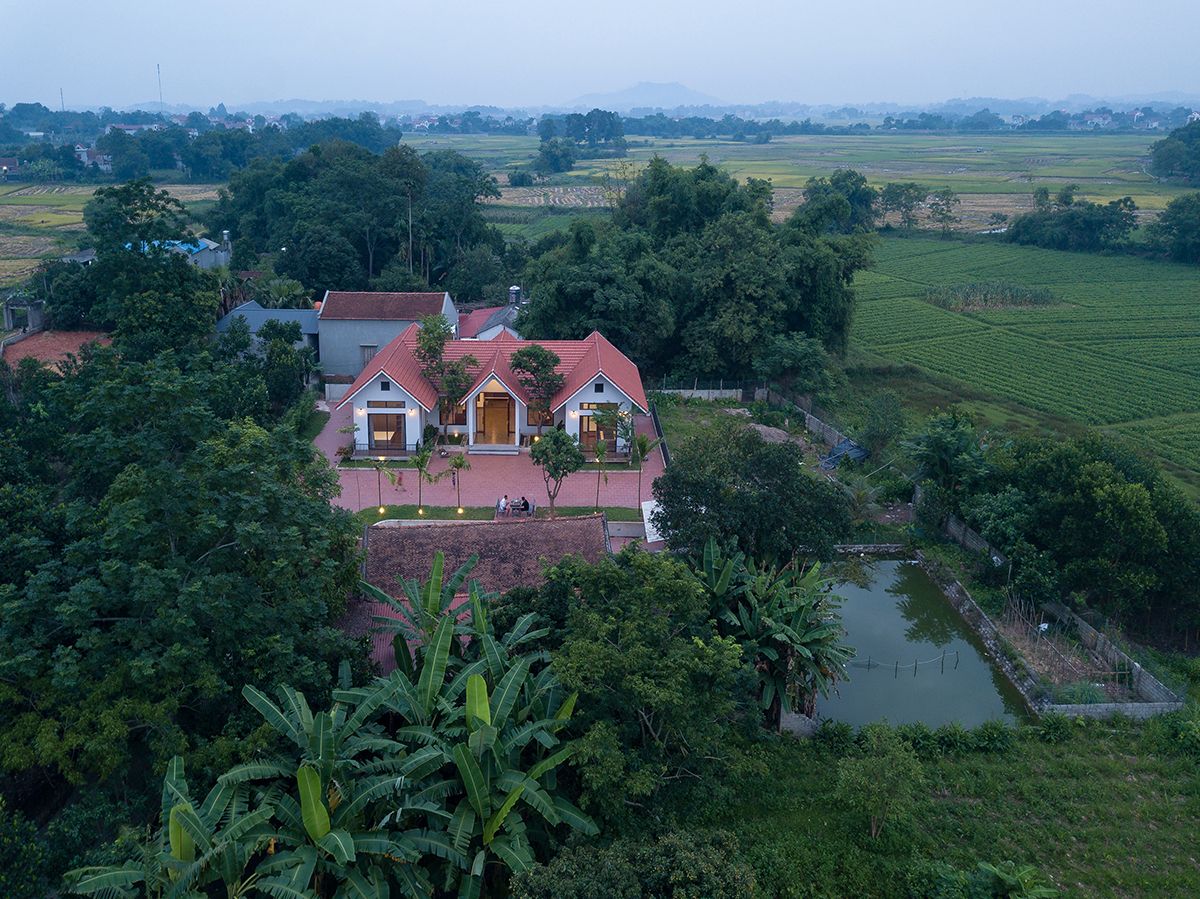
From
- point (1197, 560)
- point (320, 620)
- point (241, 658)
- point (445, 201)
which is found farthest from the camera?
point (445, 201)

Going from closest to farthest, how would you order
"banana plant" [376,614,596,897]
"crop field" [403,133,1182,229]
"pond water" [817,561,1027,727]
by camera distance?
"banana plant" [376,614,596,897] < "pond water" [817,561,1027,727] < "crop field" [403,133,1182,229]

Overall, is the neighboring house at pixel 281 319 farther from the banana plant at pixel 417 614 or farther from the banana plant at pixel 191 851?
the banana plant at pixel 191 851

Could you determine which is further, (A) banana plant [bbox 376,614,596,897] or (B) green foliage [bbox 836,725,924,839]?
(B) green foliage [bbox 836,725,924,839]

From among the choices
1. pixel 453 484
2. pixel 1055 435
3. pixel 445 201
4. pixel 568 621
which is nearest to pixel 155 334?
pixel 453 484

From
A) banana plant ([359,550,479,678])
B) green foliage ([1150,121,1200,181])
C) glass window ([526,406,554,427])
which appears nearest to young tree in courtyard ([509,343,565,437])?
glass window ([526,406,554,427])

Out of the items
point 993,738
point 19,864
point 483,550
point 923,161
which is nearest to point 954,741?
point 993,738

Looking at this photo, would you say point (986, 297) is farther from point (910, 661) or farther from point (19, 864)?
point (19, 864)

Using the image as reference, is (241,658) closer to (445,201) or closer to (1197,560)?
(1197,560)

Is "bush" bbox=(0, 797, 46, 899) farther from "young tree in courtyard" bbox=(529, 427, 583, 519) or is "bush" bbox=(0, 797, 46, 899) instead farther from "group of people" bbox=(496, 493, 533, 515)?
"group of people" bbox=(496, 493, 533, 515)

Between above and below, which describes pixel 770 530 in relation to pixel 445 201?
below
